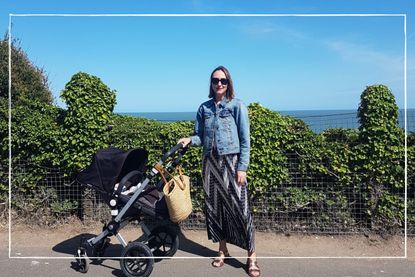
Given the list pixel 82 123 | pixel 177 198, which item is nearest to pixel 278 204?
pixel 177 198

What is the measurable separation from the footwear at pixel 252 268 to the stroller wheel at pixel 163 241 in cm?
81

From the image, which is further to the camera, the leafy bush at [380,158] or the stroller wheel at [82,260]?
the leafy bush at [380,158]

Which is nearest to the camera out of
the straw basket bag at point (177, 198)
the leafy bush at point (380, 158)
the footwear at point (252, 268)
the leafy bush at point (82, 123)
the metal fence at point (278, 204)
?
the straw basket bag at point (177, 198)

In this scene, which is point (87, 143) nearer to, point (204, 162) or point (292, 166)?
point (204, 162)

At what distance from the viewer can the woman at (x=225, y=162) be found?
169 inches

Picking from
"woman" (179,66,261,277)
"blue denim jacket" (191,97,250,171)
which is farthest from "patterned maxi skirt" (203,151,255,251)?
"blue denim jacket" (191,97,250,171)

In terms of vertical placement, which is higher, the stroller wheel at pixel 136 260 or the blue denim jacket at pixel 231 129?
the blue denim jacket at pixel 231 129

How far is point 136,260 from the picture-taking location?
4324 mm

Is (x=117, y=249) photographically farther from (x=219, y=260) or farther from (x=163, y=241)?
(x=219, y=260)

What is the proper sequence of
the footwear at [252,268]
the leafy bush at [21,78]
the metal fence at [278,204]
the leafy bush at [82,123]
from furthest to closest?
the leafy bush at [21,78] → the leafy bush at [82,123] → the metal fence at [278,204] → the footwear at [252,268]

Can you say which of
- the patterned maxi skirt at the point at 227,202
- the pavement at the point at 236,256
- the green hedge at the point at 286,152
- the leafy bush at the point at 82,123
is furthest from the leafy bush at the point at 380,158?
the leafy bush at the point at 82,123

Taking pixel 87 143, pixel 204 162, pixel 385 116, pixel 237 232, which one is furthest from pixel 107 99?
pixel 385 116

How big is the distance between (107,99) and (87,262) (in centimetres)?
226

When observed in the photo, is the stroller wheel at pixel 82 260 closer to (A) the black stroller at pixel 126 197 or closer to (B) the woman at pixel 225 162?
(A) the black stroller at pixel 126 197
